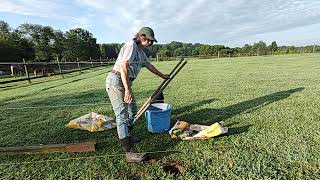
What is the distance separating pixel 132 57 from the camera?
3.72 m

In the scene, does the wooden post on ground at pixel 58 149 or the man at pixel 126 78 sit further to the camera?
the wooden post on ground at pixel 58 149

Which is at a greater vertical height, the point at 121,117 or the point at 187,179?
the point at 121,117

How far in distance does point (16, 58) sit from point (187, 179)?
6746cm

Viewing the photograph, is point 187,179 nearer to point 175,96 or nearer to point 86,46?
point 175,96

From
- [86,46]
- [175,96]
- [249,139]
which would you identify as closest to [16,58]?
[86,46]

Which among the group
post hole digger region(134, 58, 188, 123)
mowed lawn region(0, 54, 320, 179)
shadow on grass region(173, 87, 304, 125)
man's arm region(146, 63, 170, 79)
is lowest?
mowed lawn region(0, 54, 320, 179)

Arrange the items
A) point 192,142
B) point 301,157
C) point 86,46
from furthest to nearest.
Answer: point 86,46
point 192,142
point 301,157

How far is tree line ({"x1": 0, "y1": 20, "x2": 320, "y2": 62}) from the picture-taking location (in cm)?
6109

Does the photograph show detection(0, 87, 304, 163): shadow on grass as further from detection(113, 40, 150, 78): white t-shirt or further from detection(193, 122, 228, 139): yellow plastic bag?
detection(113, 40, 150, 78): white t-shirt

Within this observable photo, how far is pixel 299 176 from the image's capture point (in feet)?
10.6

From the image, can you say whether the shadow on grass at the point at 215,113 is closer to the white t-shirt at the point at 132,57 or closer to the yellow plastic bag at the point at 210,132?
the yellow plastic bag at the point at 210,132

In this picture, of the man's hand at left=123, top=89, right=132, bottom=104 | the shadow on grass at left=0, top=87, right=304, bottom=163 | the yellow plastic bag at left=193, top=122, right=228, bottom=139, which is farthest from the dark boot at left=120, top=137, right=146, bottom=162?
Result: the yellow plastic bag at left=193, top=122, right=228, bottom=139

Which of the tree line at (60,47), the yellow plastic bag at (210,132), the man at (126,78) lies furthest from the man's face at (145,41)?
the tree line at (60,47)

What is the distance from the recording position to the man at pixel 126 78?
12.2 ft
